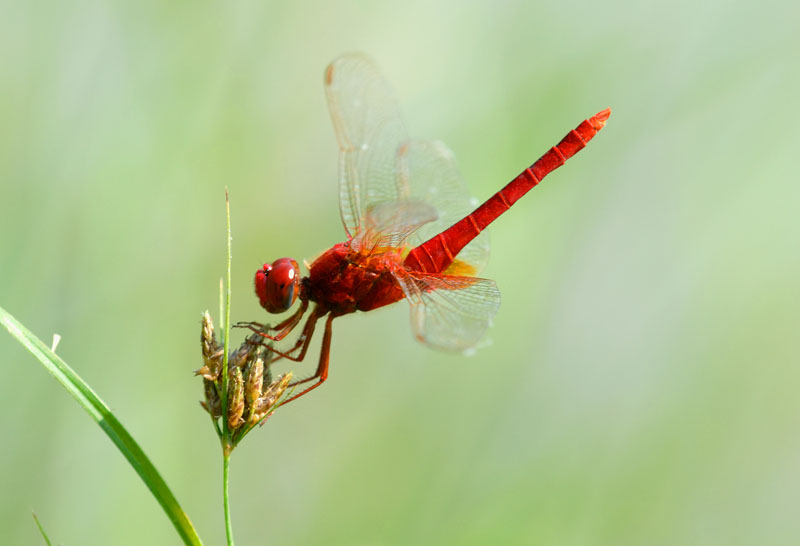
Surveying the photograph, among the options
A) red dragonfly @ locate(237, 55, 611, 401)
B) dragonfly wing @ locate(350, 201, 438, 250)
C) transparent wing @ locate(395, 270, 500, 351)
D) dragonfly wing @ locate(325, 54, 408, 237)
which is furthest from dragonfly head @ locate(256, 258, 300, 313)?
dragonfly wing @ locate(325, 54, 408, 237)

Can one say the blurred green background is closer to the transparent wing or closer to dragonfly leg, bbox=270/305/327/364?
dragonfly leg, bbox=270/305/327/364

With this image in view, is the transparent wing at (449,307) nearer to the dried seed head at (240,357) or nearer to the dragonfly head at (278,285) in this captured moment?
the dragonfly head at (278,285)

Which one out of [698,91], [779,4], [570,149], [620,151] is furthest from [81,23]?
[779,4]

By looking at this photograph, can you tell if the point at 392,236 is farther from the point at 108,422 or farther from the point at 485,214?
the point at 108,422

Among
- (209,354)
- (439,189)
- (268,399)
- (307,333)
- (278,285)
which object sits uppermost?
(439,189)

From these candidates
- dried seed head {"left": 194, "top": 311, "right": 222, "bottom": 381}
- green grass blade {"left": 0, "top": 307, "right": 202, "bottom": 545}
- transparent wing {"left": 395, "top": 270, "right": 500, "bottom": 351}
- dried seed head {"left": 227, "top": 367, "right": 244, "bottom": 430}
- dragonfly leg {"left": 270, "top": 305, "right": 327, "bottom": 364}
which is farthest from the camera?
dragonfly leg {"left": 270, "top": 305, "right": 327, "bottom": 364}

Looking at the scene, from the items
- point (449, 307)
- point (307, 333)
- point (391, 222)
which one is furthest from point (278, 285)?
point (449, 307)
